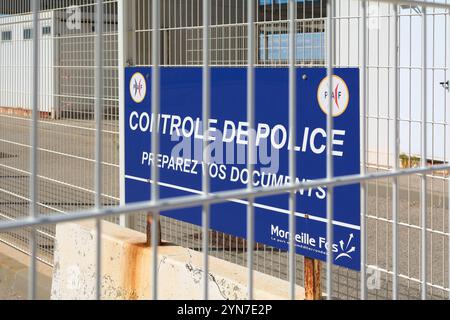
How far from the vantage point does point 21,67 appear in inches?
248

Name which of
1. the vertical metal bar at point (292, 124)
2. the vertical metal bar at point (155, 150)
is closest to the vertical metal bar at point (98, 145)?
the vertical metal bar at point (155, 150)

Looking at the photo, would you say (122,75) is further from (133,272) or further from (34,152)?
(34,152)

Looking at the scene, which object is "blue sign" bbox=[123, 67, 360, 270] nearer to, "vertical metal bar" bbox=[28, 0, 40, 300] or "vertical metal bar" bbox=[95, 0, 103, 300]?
"vertical metal bar" bbox=[95, 0, 103, 300]

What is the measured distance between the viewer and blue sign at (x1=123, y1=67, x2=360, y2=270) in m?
3.87

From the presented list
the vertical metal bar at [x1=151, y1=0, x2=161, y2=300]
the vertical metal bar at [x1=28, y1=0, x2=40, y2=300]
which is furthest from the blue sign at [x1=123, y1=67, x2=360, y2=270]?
the vertical metal bar at [x1=28, y1=0, x2=40, y2=300]

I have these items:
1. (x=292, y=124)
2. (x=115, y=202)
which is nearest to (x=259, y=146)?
(x=292, y=124)

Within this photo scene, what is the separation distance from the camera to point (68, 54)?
582 cm

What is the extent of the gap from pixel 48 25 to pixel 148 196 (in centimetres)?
166

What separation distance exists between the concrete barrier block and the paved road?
3.60 feet

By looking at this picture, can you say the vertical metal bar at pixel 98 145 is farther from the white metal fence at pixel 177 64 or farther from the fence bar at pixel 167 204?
the white metal fence at pixel 177 64

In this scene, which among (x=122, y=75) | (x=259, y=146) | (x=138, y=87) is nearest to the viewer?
(x=259, y=146)

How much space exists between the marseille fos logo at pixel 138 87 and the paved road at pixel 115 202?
29 centimetres

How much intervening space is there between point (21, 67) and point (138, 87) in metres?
1.68
